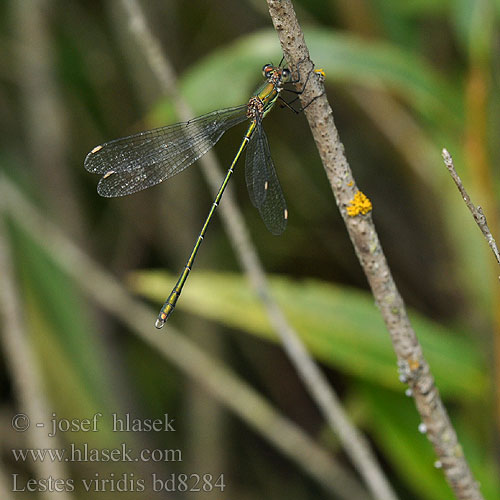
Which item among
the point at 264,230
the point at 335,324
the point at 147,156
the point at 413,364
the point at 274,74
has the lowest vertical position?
the point at 413,364

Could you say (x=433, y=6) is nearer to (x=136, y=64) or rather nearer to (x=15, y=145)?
(x=136, y=64)

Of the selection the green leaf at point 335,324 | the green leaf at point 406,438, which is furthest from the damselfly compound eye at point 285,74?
the green leaf at point 406,438

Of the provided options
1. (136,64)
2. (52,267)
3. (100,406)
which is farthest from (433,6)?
(100,406)

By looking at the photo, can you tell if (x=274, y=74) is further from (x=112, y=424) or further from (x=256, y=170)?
(x=112, y=424)

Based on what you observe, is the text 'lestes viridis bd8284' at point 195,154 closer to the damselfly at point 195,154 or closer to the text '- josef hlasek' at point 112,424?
the damselfly at point 195,154

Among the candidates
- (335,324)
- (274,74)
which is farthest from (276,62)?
(335,324)

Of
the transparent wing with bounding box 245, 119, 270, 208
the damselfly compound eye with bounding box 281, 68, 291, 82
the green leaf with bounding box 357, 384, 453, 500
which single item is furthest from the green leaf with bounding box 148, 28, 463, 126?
the green leaf with bounding box 357, 384, 453, 500
